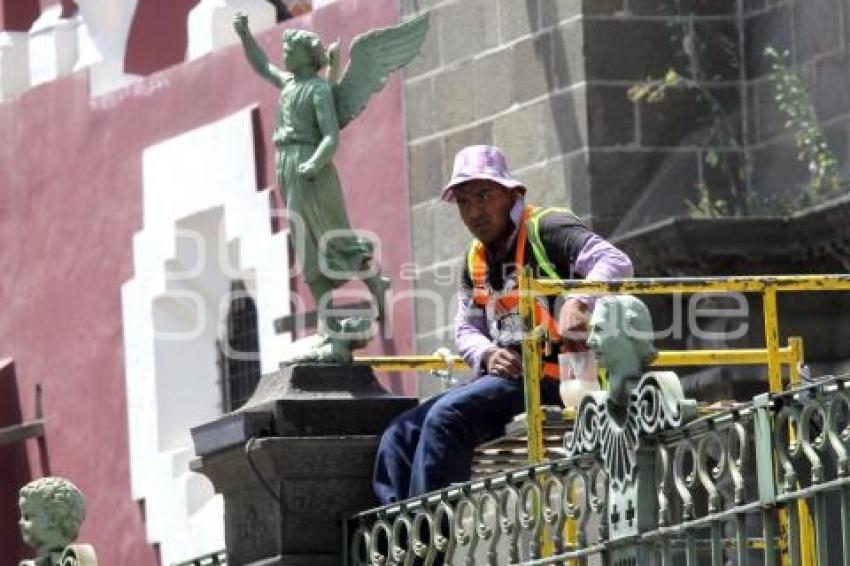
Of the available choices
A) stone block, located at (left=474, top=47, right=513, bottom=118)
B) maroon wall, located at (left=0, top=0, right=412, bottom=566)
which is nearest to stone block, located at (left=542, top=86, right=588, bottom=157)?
stone block, located at (left=474, top=47, right=513, bottom=118)

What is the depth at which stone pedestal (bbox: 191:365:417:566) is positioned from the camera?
1491 cm

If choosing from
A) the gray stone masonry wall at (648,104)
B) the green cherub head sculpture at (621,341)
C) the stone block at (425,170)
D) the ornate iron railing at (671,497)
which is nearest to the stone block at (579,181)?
the gray stone masonry wall at (648,104)

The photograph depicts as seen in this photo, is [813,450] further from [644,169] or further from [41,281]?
[41,281]

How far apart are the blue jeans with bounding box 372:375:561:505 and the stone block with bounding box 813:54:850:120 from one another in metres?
6.64

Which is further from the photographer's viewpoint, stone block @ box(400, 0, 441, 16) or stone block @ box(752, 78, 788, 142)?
stone block @ box(400, 0, 441, 16)

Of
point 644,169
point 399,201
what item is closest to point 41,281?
point 399,201

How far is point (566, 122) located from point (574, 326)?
756 cm

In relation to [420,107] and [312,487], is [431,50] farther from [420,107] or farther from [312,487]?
[312,487]

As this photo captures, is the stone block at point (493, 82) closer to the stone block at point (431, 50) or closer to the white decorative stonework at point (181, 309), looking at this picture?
the stone block at point (431, 50)

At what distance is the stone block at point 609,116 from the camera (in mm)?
22125

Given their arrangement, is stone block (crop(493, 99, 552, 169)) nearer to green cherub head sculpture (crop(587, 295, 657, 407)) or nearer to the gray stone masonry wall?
the gray stone masonry wall

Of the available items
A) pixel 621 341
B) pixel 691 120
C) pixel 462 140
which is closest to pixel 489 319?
pixel 621 341

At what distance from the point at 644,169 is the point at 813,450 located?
10657 mm

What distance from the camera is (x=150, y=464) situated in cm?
2712
